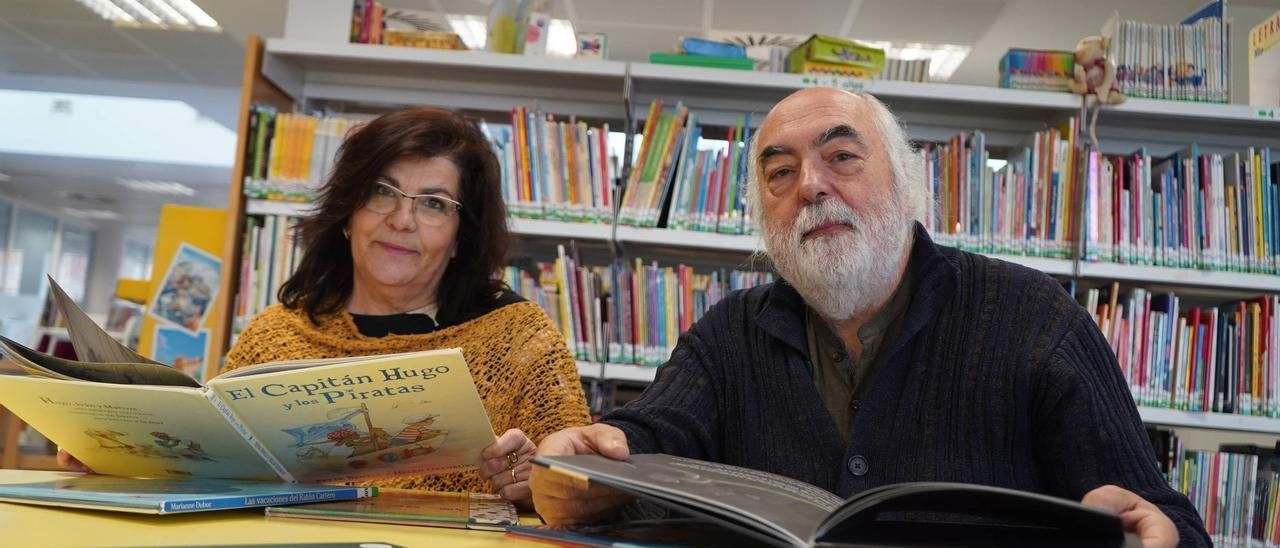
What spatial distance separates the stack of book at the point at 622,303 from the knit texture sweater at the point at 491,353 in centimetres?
88

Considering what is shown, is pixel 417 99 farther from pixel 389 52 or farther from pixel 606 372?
pixel 606 372

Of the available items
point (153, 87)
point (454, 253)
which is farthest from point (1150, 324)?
point (153, 87)

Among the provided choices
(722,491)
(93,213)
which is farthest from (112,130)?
(722,491)

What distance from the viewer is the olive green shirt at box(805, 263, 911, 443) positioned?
125 cm

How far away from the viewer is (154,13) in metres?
5.48

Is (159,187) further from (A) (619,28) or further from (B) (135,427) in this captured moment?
(B) (135,427)

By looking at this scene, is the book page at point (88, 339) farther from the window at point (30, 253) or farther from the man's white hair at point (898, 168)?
the window at point (30, 253)

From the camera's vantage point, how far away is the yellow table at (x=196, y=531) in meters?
0.75

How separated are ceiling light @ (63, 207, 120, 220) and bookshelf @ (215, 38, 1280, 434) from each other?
458 inches

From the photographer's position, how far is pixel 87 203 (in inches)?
471

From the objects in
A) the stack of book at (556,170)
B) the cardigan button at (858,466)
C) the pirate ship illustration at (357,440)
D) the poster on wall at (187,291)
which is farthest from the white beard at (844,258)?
the poster on wall at (187,291)

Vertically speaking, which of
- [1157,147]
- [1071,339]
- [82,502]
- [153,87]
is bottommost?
[82,502]

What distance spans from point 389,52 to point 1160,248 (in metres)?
2.20

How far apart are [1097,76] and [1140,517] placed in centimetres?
201
